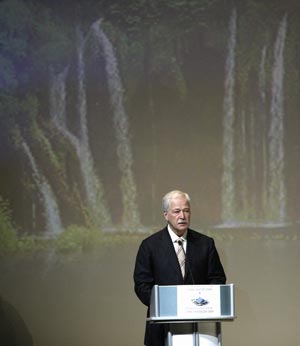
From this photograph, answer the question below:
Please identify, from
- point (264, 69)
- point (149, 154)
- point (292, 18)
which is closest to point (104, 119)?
point (149, 154)

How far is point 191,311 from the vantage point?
3.25m

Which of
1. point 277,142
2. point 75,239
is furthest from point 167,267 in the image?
point 277,142

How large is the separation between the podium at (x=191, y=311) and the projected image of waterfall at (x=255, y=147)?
2.03 meters

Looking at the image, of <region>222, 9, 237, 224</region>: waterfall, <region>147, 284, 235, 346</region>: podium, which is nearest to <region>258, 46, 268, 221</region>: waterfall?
<region>222, 9, 237, 224</region>: waterfall

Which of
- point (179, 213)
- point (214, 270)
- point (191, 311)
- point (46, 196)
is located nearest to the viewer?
point (191, 311)

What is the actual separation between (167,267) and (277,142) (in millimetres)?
1939

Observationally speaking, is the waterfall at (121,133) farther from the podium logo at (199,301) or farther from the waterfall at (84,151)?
the podium logo at (199,301)

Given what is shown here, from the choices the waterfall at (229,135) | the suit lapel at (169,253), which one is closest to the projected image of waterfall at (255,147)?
the waterfall at (229,135)

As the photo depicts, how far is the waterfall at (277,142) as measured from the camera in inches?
209

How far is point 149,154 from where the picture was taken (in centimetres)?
535

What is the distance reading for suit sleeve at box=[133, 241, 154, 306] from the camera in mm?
3701

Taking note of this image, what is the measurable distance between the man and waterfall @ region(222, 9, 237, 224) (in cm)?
143

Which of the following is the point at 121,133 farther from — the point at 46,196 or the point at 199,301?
the point at 199,301

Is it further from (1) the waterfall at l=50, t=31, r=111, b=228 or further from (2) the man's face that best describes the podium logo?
(1) the waterfall at l=50, t=31, r=111, b=228
